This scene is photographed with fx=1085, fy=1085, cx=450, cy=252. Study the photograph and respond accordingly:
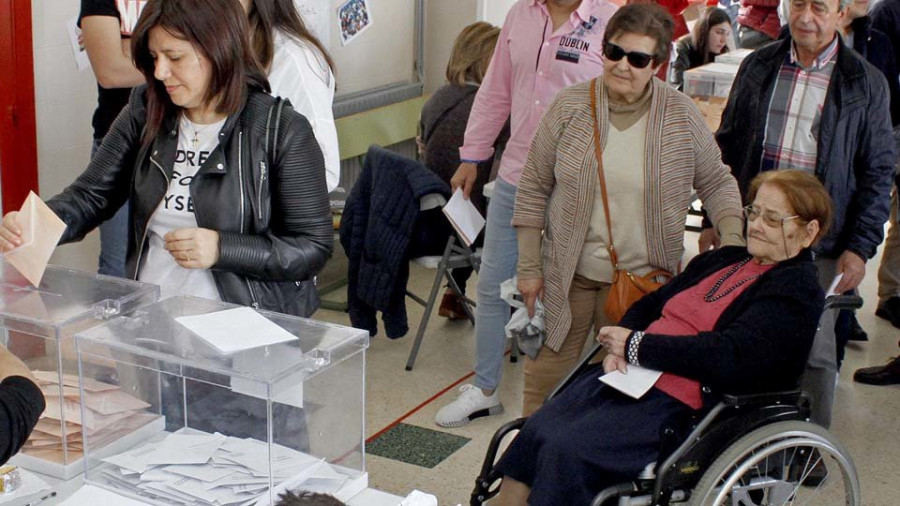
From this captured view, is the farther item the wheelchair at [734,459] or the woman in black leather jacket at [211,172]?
the wheelchair at [734,459]

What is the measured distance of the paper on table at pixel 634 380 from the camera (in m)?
2.73

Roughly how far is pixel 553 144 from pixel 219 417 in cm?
146

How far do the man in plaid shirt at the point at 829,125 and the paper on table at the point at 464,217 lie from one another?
3.69 feet

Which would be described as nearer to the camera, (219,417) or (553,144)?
(219,417)

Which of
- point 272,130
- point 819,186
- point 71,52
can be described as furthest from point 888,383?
point 71,52

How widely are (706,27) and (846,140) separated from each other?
3716mm

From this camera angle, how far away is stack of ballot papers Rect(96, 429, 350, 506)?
187 cm

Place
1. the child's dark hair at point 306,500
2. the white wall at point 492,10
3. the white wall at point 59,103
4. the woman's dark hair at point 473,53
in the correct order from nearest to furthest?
the child's dark hair at point 306,500, the white wall at point 59,103, the woman's dark hair at point 473,53, the white wall at point 492,10

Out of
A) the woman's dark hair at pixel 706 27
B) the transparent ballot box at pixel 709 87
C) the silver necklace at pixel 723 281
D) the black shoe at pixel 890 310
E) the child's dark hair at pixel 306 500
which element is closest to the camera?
the child's dark hair at pixel 306 500

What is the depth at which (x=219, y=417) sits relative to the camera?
6.70 ft

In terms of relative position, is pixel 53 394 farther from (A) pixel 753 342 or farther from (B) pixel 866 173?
(B) pixel 866 173

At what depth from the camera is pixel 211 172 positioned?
7.73 feet

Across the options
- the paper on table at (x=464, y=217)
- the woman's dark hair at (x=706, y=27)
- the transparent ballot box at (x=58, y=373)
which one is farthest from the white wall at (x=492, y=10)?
the transparent ballot box at (x=58, y=373)

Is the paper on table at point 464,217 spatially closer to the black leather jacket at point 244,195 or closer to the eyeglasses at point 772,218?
the eyeglasses at point 772,218
